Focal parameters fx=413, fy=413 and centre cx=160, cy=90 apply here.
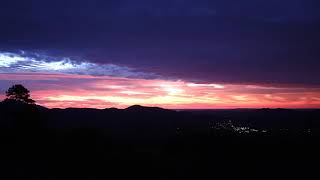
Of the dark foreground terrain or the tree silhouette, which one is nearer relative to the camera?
the dark foreground terrain

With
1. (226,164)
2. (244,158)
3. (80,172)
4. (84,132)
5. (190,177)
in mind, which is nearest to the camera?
(80,172)

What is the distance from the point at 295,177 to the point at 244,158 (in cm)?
1866

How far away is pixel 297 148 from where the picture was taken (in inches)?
4838

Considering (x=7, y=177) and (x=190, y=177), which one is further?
(x=190, y=177)

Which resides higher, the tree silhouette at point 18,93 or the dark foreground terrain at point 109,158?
the tree silhouette at point 18,93

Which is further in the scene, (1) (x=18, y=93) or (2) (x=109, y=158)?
(1) (x=18, y=93)

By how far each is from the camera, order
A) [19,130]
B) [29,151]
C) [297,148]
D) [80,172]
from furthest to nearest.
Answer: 1. [297,148]
2. [19,130]
3. [29,151]
4. [80,172]

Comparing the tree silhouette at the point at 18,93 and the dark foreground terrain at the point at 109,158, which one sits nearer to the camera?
the dark foreground terrain at the point at 109,158

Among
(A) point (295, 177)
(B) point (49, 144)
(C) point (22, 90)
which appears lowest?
(A) point (295, 177)

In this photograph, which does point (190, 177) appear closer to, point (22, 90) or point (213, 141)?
point (22, 90)

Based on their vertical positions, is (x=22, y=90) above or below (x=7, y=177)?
above

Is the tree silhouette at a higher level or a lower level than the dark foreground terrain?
higher

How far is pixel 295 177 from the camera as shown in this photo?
81000 millimetres

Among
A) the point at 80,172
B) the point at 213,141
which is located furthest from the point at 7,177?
the point at 213,141
